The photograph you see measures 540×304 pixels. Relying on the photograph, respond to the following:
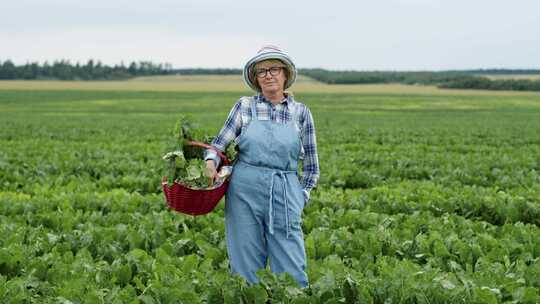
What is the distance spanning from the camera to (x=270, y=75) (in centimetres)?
409

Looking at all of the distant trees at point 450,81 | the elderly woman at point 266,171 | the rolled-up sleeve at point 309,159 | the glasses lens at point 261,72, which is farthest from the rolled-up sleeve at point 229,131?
the distant trees at point 450,81

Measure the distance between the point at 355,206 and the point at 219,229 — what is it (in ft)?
8.47

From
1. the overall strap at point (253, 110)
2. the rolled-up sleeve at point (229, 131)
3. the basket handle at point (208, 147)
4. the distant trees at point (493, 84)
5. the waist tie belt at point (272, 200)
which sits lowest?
the distant trees at point (493, 84)

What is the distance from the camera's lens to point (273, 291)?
3980 mm

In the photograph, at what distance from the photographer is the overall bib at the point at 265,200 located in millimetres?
4043

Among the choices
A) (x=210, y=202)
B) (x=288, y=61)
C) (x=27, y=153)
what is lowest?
(x=27, y=153)

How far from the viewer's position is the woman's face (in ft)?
13.4

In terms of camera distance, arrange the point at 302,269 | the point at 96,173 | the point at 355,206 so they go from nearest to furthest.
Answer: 1. the point at 302,269
2. the point at 355,206
3. the point at 96,173

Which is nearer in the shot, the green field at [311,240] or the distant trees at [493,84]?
the green field at [311,240]

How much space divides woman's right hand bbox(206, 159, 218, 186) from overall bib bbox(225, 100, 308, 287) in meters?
0.15

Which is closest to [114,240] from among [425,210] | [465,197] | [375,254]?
[375,254]

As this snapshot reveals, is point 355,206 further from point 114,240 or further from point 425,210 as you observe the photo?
point 114,240

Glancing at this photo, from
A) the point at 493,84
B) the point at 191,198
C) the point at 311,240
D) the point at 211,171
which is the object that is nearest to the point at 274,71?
the point at 211,171

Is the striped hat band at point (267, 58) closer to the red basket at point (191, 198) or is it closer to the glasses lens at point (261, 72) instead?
the glasses lens at point (261, 72)
